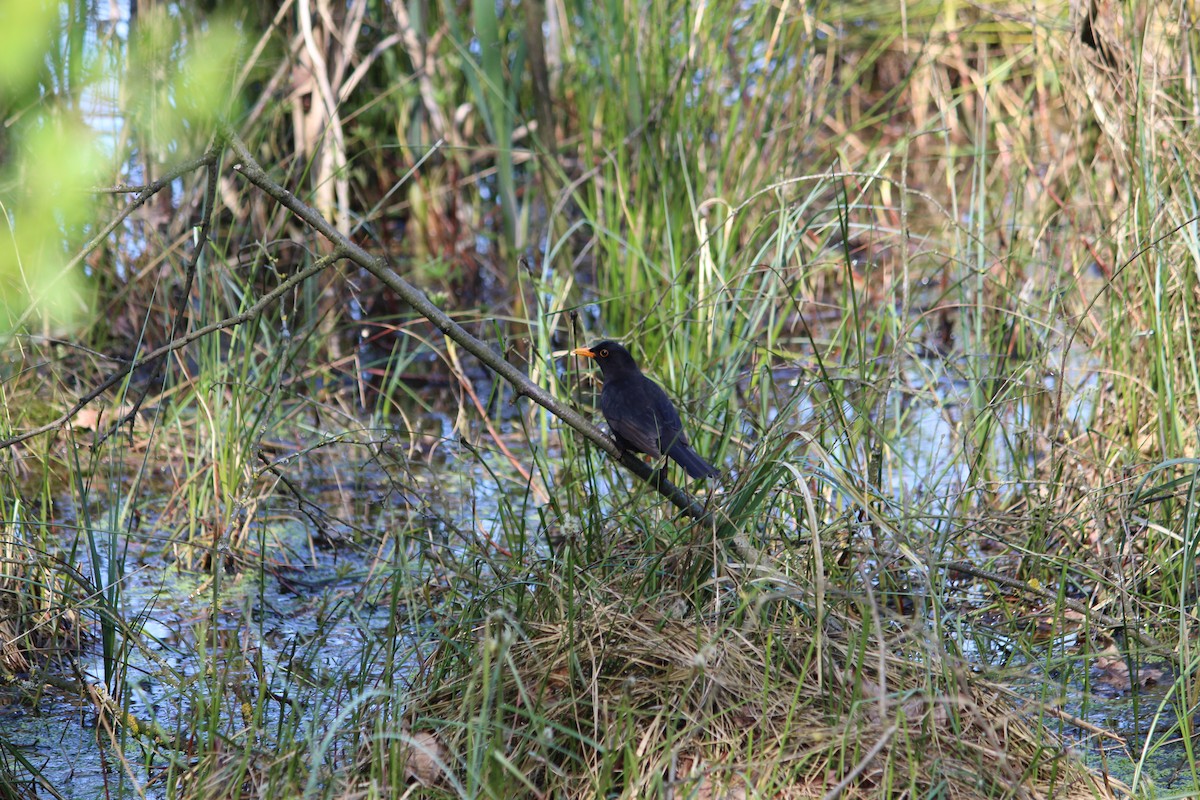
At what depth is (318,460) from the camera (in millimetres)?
4422

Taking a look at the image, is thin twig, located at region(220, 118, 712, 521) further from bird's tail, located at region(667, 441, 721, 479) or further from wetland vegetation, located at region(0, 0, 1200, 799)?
bird's tail, located at region(667, 441, 721, 479)

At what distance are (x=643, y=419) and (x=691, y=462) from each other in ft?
0.56

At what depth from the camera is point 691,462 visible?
120 inches

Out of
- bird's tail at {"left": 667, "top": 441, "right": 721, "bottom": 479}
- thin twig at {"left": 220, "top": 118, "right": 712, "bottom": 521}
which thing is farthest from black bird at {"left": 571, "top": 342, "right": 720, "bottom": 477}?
thin twig at {"left": 220, "top": 118, "right": 712, "bottom": 521}

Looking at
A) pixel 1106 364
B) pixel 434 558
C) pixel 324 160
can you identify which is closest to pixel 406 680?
pixel 434 558

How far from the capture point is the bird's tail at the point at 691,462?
3.01m

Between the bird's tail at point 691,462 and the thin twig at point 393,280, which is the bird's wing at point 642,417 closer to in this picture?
the bird's tail at point 691,462

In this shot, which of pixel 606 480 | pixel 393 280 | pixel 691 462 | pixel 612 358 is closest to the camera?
pixel 393 280

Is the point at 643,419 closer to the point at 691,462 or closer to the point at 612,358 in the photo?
the point at 691,462

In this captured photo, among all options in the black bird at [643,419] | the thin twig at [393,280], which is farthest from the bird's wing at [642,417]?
the thin twig at [393,280]

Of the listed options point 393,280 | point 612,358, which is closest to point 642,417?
point 612,358

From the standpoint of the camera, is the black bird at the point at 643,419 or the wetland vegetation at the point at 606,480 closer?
the wetland vegetation at the point at 606,480

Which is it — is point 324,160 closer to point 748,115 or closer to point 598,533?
point 748,115

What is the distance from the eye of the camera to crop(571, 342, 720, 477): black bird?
3.03 metres
